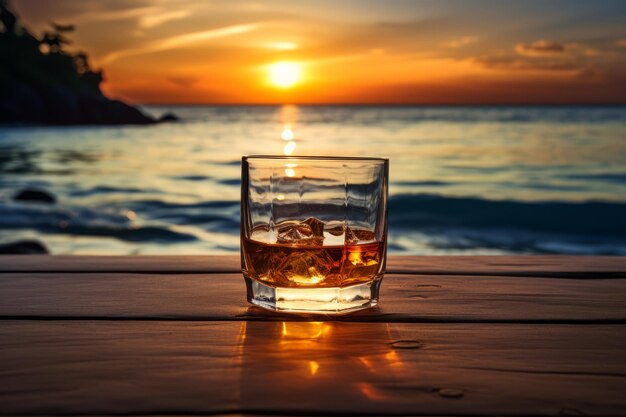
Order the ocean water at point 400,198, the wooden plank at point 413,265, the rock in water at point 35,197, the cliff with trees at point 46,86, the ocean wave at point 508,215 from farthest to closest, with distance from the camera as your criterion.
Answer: the cliff with trees at point 46,86 < the rock in water at point 35,197 < the ocean wave at point 508,215 < the ocean water at point 400,198 < the wooden plank at point 413,265

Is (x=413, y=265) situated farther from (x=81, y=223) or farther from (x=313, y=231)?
(x=81, y=223)

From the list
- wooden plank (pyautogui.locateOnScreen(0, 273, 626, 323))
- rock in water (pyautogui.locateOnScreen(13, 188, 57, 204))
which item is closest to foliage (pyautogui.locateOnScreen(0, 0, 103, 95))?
rock in water (pyautogui.locateOnScreen(13, 188, 57, 204))

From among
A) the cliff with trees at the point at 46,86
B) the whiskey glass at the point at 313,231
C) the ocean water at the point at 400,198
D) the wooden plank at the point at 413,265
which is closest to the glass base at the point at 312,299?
the whiskey glass at the point at 313,231

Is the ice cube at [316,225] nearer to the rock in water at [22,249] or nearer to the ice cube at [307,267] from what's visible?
the ice cube at [307,267]

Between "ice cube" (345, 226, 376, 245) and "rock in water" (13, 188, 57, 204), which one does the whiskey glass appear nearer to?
"ice cube" (345, 226, 376, 245)

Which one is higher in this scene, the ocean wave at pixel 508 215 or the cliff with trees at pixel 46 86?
the cliff with trees at pixel 46 86
